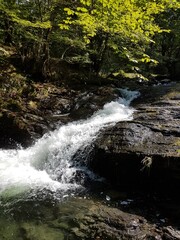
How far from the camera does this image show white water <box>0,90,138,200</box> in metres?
7.23

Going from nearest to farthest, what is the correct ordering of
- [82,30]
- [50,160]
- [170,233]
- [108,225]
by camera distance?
1. [170,233]
2. [108,225]
3. [50,160]
4. [82,30]

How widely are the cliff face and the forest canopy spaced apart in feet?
6.31

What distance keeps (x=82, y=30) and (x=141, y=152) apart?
7.41 metres

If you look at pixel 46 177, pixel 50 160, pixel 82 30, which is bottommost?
pixel 46 177

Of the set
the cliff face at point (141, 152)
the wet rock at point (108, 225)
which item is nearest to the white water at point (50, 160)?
the cliff face at point (141, 152)

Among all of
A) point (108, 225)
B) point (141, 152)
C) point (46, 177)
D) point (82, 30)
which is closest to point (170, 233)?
point (108, 225)

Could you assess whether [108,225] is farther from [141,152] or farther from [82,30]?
[82,30]

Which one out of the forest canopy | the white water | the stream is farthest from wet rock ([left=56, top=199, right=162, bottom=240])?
the forest canopy

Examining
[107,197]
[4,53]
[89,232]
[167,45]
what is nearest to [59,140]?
[107,197]

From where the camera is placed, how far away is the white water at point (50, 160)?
7227 millimetres

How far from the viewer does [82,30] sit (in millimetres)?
12734

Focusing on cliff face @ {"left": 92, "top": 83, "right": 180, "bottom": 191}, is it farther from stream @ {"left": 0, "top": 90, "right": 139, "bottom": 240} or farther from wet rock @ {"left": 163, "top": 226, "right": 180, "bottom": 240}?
wet rock @ {"left": 163, "top": 226, "right": 180, "bottom": 240}

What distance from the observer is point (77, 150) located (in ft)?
28.9

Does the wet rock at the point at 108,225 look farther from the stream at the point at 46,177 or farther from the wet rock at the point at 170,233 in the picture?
the stream at the point at 46,177
